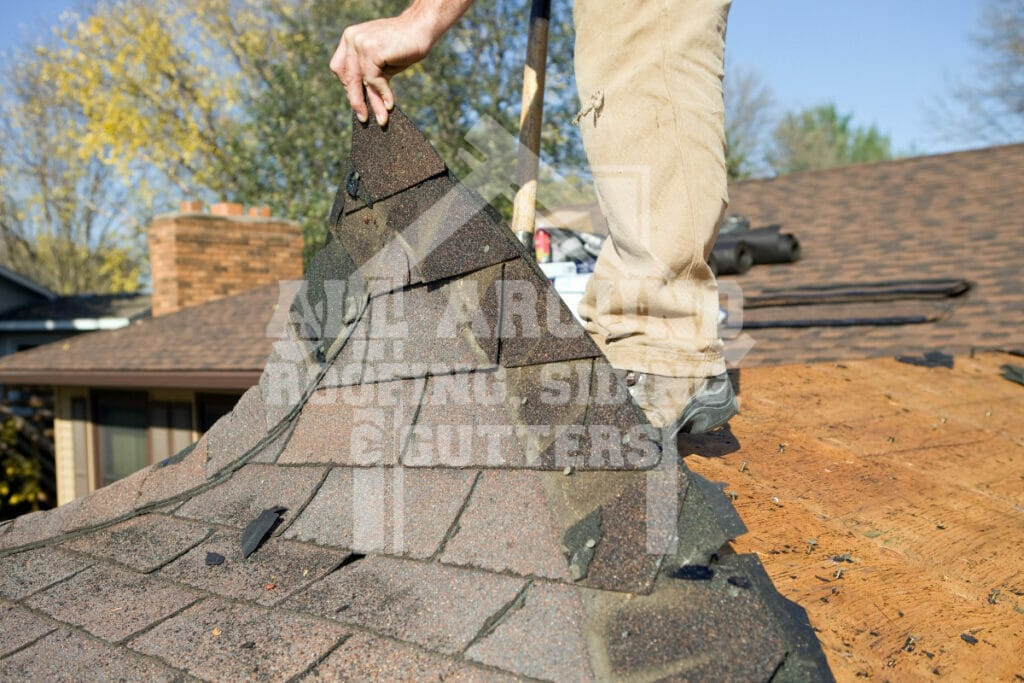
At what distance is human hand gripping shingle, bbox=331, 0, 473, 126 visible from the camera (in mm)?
1609

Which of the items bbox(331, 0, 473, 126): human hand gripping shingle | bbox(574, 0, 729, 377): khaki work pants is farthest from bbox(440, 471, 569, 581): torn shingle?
bbox(331, 0, 473, 126): human hand gripping shingle

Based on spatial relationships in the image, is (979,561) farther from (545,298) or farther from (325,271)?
(325,271)

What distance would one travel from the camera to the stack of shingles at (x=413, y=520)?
1.12m

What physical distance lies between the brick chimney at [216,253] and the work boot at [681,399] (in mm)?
10801

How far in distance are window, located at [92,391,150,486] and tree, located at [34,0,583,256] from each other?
827 centimetres

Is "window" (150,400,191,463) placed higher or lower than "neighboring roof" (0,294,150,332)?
lower

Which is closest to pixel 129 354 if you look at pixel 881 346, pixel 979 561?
pixel 881 346

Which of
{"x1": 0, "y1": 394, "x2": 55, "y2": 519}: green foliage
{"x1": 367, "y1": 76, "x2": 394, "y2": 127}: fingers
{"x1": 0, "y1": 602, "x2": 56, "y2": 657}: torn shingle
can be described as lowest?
{"x1": 0, "y1": 394, "x2": 55, "y2": 519}: green foliage

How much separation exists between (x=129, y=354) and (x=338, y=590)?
9.80m

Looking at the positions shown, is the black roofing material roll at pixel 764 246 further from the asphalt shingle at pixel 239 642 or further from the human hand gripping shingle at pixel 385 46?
the asphalt shingle at pixel 239 642

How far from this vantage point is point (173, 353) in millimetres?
9492

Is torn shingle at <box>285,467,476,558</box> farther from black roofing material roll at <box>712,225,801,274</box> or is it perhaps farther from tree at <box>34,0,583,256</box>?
tree at <box>34,0,583,256</box>

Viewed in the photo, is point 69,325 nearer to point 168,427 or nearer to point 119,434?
point 119,434

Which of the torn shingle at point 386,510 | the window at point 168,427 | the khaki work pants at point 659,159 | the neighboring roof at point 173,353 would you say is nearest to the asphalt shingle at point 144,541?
the torn shingle at point 386,510
